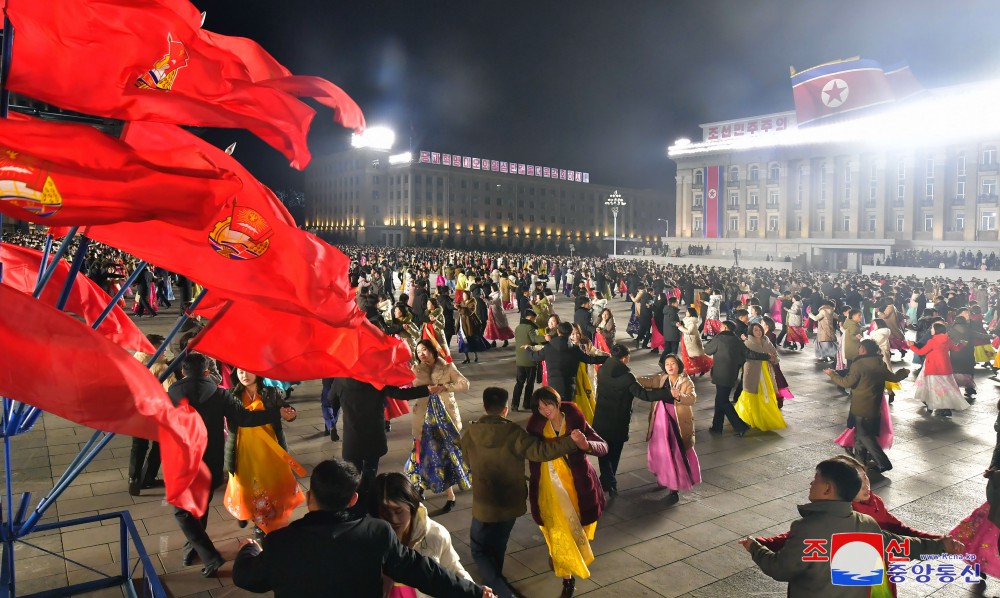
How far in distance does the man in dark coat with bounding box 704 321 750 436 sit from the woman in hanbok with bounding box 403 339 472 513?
13.9ft

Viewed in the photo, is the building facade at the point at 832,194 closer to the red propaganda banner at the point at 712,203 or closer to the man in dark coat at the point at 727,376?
the red propaganda banner at the point at 712,203

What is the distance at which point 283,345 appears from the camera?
389 centimetres

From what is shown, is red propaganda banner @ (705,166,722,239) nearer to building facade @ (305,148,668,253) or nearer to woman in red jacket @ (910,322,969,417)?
building facade @ (305,148,668,253)

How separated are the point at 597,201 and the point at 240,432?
4850 inches

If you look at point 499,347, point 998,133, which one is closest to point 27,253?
point 499,347

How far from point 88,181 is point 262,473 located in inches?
149

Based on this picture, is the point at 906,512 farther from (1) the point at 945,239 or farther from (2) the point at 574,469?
(1) the point at 945,239

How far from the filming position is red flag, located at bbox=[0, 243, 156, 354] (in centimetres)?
394

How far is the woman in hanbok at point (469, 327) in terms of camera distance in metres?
15.5

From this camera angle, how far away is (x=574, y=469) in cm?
531

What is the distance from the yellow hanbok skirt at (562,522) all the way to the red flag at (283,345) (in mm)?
1790

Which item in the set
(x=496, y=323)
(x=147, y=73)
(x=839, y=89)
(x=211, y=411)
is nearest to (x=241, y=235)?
(x=147, y=73)

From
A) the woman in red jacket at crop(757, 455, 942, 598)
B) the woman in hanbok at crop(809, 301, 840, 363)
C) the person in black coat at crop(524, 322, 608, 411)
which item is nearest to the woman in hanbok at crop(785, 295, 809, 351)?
the woman in hanbok at crop(809, 301, 840, 363)

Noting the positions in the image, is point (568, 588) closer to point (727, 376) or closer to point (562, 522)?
point (562, 522)
